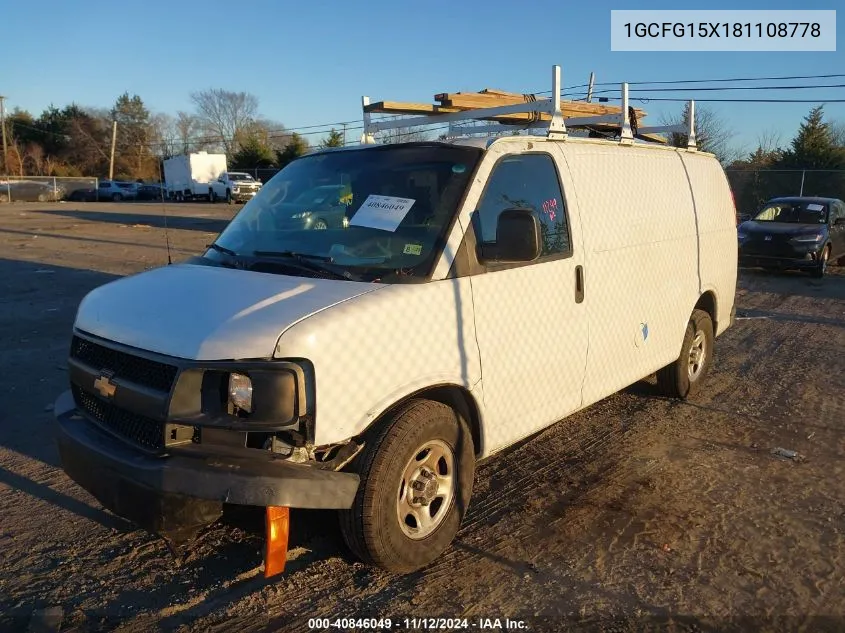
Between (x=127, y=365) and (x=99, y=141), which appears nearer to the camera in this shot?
(x=127, y=365)

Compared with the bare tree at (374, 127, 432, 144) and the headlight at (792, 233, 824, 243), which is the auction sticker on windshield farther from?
the headlight at (792, 233, 824, 243)

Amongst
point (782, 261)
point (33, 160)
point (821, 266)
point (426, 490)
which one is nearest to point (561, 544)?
point (426, 490)

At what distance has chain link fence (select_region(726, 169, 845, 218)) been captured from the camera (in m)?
26.0

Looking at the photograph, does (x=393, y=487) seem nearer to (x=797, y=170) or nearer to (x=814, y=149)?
(x=797, y=170)

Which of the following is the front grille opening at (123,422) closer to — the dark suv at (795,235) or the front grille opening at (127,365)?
the front grille opening at (127,365)

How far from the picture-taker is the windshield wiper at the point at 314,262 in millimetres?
3408

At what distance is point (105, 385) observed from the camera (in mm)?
3172

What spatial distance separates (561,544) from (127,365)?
2.41 meters

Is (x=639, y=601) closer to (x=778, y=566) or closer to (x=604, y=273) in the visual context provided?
(x=778, y=566)

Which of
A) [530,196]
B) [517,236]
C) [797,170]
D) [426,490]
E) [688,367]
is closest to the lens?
[426,490]

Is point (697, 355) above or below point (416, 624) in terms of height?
above

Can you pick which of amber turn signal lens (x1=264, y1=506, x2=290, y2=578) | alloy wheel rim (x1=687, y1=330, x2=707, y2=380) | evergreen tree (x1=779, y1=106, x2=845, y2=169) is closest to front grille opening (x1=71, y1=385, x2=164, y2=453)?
amber turn signal lens (x1=264, y1=506, x2=290, y2=578)

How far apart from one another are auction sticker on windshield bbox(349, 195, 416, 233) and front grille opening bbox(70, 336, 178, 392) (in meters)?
1.34

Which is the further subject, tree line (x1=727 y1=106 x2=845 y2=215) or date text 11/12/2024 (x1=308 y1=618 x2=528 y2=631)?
tree line (x1=727 y1=106 x2=845 y2=215)
